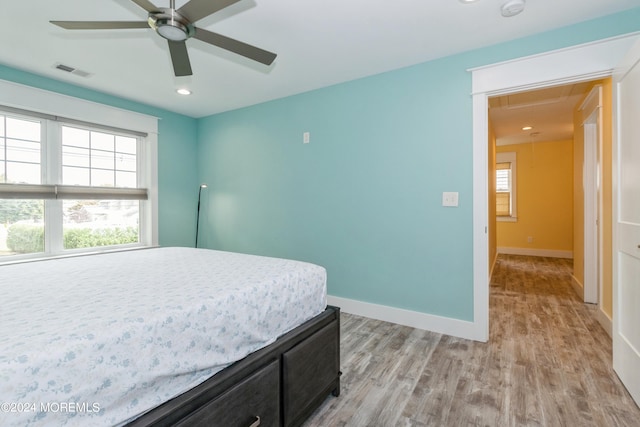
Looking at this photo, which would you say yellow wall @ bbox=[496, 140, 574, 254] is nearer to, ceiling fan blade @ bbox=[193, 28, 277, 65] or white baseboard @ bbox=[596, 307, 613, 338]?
white baseboard @ bbox=[596, 307, 613, 338]

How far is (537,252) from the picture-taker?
6.50 meters

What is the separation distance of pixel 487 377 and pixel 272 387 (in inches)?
59.6

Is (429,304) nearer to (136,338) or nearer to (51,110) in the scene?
(136,338)

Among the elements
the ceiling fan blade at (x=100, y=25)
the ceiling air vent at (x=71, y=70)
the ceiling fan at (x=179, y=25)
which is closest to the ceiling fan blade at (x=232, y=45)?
the ceiling fan at (x=179, y=25)

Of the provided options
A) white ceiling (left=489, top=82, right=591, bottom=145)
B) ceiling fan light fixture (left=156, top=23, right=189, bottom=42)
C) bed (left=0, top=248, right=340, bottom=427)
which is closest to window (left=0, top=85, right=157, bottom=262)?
bed (left=0, top=248, right=340, bottom=427)

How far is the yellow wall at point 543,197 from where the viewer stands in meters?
6.21

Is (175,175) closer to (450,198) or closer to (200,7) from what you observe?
(200,7)

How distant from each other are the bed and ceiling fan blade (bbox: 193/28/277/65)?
1270 millimetres

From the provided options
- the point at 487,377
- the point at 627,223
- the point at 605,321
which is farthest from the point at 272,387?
the point at 605,321

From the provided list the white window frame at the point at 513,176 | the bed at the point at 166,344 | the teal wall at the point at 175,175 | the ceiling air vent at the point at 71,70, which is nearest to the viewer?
the bed at the point at 166,344

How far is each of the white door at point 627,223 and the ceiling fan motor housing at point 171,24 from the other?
2466mm

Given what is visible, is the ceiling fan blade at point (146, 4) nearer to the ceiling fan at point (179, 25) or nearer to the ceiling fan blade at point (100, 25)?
the ceiling fan at point (179, 25)

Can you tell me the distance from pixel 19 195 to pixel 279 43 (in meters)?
2.80

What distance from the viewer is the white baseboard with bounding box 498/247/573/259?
6.23 meters
